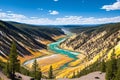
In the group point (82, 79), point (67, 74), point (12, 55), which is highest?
point (12, 55)

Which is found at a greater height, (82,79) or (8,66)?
(8,66)

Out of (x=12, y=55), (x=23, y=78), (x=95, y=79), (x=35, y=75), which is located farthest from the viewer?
(x=95, y=79)

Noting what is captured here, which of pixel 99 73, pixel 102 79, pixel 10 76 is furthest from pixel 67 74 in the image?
pixel 10 76

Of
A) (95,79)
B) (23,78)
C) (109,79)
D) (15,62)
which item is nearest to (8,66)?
(15,62)

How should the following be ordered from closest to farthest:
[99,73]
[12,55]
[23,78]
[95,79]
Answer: [12,55] < [23,78] < [95,79] < [99,73]

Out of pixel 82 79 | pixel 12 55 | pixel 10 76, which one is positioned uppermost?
pixel 12 55

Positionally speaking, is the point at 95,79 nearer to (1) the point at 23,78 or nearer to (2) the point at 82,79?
(2) the point at 82,79

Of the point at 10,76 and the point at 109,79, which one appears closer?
the point at 10,76

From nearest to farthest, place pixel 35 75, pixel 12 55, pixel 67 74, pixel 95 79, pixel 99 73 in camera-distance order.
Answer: pixel 12 55 < pixel 35 75 < pixel 95 79 < pixel 99 73 < pixel 67 74

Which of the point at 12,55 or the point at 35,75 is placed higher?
the point at 12,55

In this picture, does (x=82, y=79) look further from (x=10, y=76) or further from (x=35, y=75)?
(x=10, y=76)
